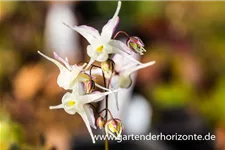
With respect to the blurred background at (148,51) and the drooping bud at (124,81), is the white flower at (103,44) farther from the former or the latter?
the blurred background at (148,51)

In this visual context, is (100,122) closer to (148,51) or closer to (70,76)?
(70,76)

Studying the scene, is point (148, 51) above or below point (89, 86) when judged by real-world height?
above

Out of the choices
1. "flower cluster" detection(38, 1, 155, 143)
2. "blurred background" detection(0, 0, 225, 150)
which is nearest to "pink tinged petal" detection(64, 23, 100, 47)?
"flower cluster" detection(38, 1, 155, 143)

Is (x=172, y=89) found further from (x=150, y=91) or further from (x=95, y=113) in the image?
(x=95, y=113)

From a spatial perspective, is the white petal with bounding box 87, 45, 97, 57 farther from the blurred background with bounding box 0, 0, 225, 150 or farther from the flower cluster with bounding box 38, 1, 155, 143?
the blurred background with bounding box 0, 0, 225, 150

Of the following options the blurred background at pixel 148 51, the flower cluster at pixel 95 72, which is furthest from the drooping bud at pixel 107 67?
the blurred background at pixel 148 51

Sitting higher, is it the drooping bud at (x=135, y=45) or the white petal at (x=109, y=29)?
the white petal at (x=109, y=29)

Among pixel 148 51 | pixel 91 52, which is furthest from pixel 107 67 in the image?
pixel 148 51

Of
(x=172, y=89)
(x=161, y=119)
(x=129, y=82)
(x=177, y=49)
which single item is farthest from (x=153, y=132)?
(x=129, y=82)
